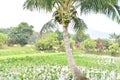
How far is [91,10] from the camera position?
10.0 m

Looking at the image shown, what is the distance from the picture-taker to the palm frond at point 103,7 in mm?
9617

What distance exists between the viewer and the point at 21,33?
1572 inches

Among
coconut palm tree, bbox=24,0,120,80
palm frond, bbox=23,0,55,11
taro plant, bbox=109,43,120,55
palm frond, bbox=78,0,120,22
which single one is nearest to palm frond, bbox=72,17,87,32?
coconut palm tree, bbox=24,0,120,80

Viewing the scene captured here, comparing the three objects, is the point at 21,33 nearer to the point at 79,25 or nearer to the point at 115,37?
the point at 115,37

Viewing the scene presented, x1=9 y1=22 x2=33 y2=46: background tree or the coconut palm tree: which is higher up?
x1=9 y1=22 x2=33 y2=46: background tree

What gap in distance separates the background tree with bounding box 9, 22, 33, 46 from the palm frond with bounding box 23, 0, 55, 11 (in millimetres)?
28695

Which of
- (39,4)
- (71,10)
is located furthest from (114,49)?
(39,4)

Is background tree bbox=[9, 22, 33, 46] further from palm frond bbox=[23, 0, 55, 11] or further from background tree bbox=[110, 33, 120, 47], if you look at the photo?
palm frond bbox=[23, 0, 55, 11]

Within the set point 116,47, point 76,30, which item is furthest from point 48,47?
point 76,30

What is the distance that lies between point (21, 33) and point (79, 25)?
97.3 ft

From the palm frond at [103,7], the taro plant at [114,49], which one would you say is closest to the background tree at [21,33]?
the taro plant at [114,49]

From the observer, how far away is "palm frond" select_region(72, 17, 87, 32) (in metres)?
10.7

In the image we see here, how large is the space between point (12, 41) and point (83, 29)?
28.5 metres

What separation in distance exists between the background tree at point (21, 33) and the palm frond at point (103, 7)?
29.5 m
